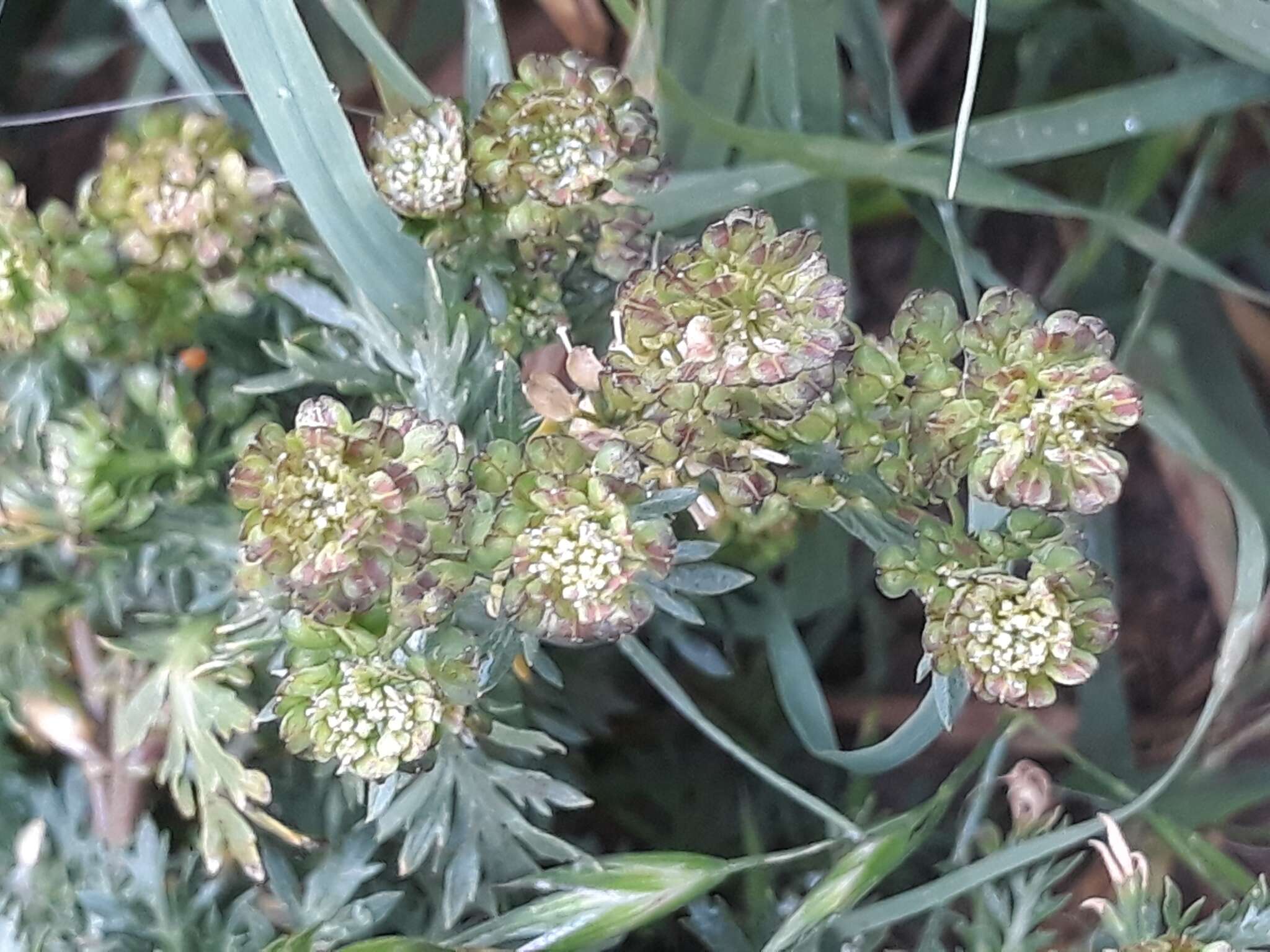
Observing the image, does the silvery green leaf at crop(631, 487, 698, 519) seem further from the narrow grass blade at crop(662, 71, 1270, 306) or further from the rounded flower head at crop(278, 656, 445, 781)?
the narrow grass blade at crop(662, 71, 1270, 306)

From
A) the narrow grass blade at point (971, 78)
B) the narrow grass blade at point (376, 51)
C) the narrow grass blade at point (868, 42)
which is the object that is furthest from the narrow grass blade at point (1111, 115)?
the narrow grass blade at point (376, 51)

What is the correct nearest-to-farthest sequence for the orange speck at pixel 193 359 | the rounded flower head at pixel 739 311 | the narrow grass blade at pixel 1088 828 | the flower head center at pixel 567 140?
1. the rounded flower head at pixel 739 311
2. the flower head center at pixel 567 140
3. the narrow grass blade at pixel 1088 828
4. the orange speck at pixel 193 359

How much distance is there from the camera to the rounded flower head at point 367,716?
89cm

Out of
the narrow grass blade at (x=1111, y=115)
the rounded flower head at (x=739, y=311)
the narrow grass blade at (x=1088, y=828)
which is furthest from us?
the narrow grass blade at (x=1111, y=115)

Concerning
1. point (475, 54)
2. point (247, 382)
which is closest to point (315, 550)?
point (247, 382)

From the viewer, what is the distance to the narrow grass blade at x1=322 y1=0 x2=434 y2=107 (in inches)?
45.0

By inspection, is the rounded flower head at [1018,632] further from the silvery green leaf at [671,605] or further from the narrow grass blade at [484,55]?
the narrow grass blade at [484,55]

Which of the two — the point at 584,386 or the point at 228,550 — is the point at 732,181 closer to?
the point at 584,386

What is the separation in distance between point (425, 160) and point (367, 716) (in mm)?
440

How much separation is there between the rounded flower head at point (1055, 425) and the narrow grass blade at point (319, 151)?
20.1 inches

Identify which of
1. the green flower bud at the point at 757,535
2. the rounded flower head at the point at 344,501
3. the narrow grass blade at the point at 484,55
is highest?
the narrow grass blade at the point at 484,55

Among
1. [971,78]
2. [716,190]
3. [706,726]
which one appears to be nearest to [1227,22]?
[971,78]

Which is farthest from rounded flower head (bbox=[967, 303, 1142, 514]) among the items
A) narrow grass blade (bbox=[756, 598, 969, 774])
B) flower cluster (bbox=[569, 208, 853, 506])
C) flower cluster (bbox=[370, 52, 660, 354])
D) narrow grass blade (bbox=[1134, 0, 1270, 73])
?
narrow grass blade (bbox=[1134, 0, 1270, 73])

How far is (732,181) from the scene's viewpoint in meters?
→ 1.29
